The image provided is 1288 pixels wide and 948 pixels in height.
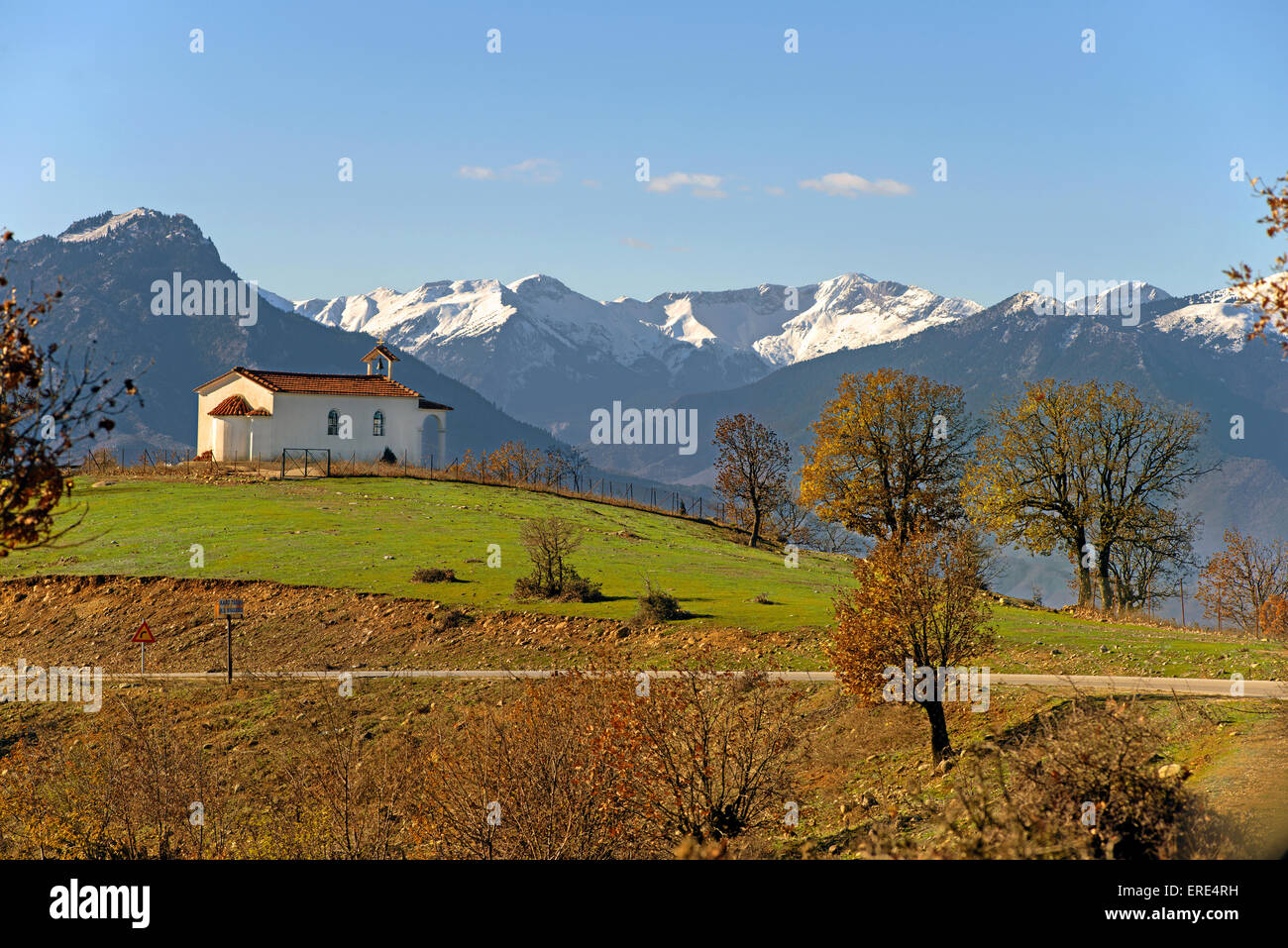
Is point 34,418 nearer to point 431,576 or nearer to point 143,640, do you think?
point 143,640

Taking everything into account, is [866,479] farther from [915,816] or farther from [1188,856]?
[1188,856]

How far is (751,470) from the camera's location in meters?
82.9

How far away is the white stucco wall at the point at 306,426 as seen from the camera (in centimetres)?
Answer: 8006

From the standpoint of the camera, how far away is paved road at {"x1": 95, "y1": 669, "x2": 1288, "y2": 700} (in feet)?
82.5

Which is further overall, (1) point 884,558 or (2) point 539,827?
(1) point 884,558

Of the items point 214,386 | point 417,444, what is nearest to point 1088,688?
point 417,444

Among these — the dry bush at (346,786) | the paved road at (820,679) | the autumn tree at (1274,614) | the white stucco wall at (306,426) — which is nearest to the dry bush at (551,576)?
the paved road at (820,679)

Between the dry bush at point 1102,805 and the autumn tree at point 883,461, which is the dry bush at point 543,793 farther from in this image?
the autumn tree at point 883,461

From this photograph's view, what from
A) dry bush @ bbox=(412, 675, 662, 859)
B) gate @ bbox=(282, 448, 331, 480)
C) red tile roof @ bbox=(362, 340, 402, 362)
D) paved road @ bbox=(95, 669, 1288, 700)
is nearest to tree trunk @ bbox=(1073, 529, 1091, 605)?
paved road @ bbox=(95, 669, 1288, 700)

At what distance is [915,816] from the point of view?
20.0 m

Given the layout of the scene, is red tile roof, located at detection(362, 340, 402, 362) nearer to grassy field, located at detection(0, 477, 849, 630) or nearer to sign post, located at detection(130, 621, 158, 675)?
grassy field, located at detection(0, 477, 849, 630)

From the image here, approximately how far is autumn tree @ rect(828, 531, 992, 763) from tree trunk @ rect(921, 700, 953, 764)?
1.0 inches
